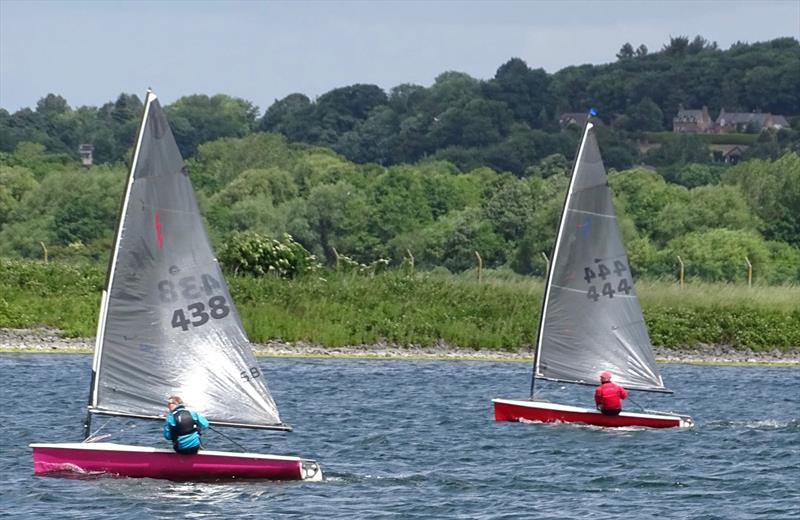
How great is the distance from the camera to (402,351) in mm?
65750

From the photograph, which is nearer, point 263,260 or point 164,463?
point 164,463

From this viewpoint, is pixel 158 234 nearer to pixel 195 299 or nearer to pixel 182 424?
pixel 195 299

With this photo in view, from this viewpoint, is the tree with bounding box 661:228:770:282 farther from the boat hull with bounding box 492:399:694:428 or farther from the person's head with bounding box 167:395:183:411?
the person's head with bounding box 167:395:183:411

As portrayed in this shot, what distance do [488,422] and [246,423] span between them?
14.2 metres

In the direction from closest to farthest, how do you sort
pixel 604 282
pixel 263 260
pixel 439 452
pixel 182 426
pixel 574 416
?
1. pixel 182 426
2. pixel 439 452
3. pixel 574 416
4. pixel 604 282
5. pixel 263 260

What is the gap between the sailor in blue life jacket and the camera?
1266 inches

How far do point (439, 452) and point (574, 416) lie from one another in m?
4.07

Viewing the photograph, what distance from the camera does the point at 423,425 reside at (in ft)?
152

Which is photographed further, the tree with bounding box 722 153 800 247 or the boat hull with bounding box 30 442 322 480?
the tree with bounding box 722 153 800 247

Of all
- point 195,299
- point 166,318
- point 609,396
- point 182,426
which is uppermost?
point 195,299

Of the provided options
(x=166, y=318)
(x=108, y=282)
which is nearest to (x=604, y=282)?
(x=166, y=318)

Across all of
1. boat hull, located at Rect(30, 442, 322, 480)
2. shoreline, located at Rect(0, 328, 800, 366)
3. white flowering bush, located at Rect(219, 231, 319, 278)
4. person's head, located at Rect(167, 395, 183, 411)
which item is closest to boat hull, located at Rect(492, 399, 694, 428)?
boat hull, located at Rect(30, 442, 322, 480)

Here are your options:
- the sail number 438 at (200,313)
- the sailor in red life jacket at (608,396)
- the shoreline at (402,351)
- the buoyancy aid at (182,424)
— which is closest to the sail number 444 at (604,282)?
the sailor in red life jacket at (608,396)

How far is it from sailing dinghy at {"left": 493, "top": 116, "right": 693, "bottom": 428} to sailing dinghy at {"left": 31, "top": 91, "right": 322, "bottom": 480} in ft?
41.8
